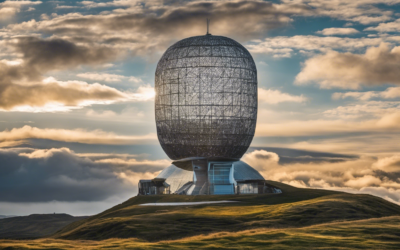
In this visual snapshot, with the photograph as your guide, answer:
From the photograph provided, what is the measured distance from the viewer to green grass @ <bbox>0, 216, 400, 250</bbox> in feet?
126

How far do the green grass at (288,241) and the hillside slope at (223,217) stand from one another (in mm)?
4147

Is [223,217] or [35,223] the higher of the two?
[223,217]

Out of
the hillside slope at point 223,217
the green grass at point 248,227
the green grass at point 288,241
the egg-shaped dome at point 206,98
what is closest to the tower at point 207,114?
the egg-shaped dome at point 206,98

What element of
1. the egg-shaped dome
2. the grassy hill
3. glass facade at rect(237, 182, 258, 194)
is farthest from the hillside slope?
the grassy hill

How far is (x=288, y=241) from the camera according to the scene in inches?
1565

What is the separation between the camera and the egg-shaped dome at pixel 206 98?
78000 mm

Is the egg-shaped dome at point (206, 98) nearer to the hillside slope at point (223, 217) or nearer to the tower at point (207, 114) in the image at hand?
the tower at point (207, 114)

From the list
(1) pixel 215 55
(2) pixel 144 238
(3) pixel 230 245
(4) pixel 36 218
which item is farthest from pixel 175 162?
(4) pixel 36 218

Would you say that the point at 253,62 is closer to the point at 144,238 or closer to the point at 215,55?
the point at 215,55

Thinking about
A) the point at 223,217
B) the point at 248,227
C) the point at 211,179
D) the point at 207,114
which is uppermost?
the point at 207,114

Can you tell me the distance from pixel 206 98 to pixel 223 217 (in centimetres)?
2686

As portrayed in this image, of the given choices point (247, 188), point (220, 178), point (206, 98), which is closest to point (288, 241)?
point (206, 98)

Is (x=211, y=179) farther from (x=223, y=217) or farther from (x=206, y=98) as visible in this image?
(x=223, y=217)

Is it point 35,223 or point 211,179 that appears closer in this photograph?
point 211,179
